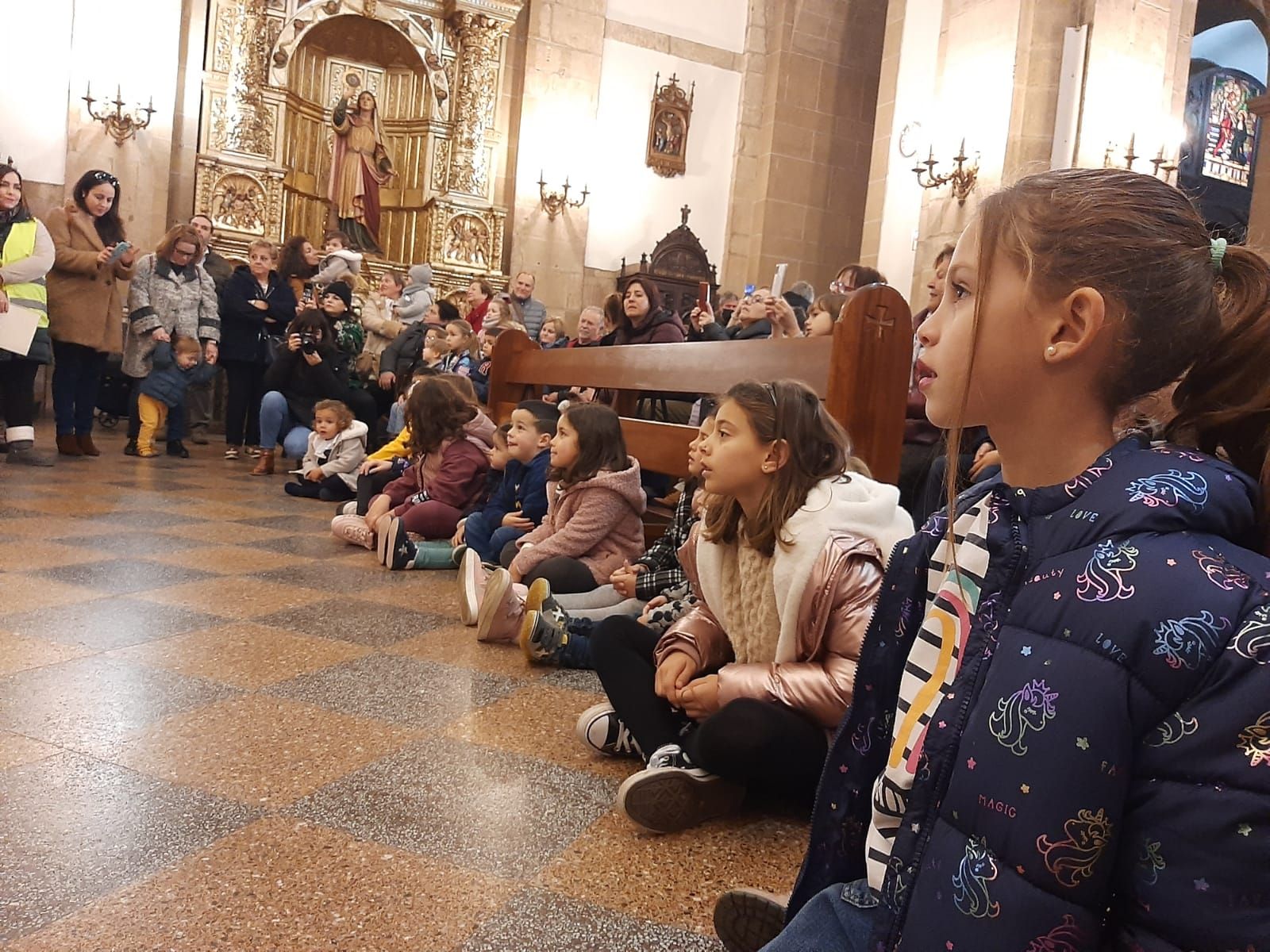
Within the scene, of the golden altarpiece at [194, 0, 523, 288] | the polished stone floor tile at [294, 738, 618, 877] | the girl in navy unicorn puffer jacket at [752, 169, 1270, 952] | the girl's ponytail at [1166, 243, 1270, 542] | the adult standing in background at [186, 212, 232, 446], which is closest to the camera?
the girl in navy unicorn puffer jacket at [752, 169, 1270, 952]

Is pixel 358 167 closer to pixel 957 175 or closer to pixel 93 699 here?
pixel 957 175

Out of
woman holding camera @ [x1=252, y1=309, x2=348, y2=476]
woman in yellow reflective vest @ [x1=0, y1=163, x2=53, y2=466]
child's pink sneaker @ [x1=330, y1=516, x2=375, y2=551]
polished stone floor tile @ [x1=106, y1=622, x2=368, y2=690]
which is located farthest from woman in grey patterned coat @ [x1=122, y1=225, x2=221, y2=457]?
polished stone floor tile @ [x1=106, y1=622, x2=368, y2=690]

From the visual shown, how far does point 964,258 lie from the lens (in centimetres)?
93

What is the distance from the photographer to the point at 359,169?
11.0 meters

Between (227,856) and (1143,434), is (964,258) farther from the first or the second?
(227,856)

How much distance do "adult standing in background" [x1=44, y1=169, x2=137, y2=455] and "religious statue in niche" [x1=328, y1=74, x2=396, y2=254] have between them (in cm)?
482

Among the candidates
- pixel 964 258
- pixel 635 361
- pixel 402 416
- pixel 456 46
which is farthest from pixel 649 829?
pixel 456 46

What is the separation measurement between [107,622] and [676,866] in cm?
Result: 196

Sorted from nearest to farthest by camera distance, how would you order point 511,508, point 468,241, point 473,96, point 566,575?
1. point 566,575
2. point 511,508
3. point 473,96
4. point 468,241

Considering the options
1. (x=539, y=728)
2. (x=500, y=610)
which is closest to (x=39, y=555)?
(x=500, y=610)

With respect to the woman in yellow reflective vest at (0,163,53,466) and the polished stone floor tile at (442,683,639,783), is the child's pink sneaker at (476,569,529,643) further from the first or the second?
the woman in yellow reflective vest at (0,163,53,466)

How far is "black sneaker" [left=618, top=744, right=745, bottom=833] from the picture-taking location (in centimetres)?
169

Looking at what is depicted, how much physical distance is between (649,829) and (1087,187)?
4.13ft

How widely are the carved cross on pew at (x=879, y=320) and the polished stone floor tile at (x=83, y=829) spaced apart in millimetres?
1801
